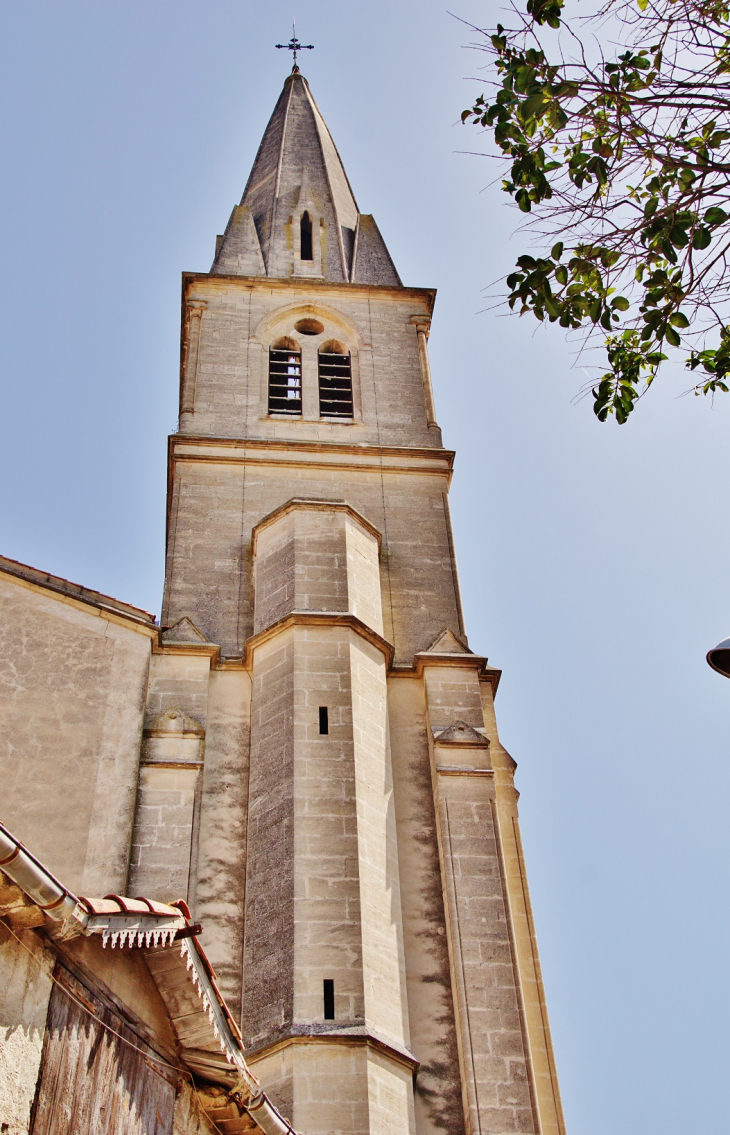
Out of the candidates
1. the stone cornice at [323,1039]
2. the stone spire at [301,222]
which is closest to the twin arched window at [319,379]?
the stone spire at [301,222]

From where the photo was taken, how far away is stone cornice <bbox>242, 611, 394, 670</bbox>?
1556cm

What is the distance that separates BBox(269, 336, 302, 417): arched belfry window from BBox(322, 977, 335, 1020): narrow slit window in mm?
10696

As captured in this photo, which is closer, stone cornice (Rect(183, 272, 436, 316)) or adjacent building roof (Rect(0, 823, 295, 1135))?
adjacent building roof (Rect(0, 823, 295, 1135))

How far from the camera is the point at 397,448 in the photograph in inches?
781

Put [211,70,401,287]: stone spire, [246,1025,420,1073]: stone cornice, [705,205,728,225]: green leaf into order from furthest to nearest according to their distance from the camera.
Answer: [211,70,401,287]: stone spire
[246,1025,420,1073]: stone cornice
[705,205,728,225]: green leaf

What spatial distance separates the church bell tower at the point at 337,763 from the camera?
1209cm

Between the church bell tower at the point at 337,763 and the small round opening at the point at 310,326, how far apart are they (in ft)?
2.46

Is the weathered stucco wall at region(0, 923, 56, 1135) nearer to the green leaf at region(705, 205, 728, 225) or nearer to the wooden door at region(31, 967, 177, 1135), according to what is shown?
the wooden door at region(31, 967, 177, 1135)

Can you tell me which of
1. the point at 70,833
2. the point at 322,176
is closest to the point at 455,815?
the point at 70,833

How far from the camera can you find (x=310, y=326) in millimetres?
22844

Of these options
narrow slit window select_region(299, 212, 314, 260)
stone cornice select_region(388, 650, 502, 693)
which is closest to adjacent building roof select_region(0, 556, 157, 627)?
stone cornice select_region(388, 650, 502, 693)

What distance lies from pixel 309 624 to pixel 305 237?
12511mm

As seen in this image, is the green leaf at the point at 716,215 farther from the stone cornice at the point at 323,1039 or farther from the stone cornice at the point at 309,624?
the stone cornice at the point at 309,624

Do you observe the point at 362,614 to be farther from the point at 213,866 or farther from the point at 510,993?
the point at 510,993
